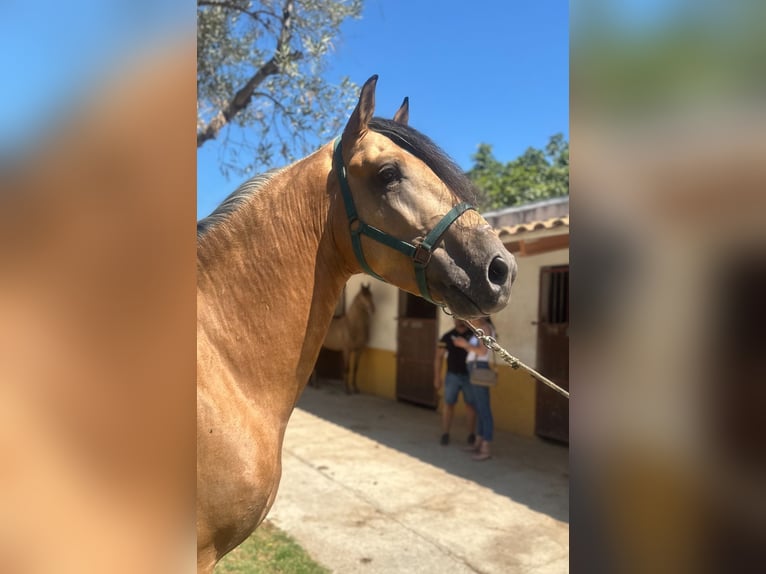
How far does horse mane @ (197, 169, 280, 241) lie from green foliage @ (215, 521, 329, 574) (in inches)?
98.4

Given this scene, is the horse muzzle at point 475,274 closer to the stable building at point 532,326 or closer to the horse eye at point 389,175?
the horse eye at point 389,175

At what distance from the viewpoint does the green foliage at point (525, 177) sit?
22094 millimetres

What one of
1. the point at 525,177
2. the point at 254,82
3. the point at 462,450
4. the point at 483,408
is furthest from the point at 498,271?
the point at 525,177

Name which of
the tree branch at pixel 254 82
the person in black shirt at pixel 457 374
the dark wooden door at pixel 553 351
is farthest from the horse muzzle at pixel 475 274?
the dark wooden door at pixel 553 351

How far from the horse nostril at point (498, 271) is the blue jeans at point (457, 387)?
4668 millimetres

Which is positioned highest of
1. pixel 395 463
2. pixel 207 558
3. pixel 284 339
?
pixel 284 339

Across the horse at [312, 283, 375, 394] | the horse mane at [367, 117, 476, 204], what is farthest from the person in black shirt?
the horse mane at [367, 117, 476, 204]

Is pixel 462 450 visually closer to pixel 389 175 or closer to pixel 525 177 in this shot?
pixel 389 175

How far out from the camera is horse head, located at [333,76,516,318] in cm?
166

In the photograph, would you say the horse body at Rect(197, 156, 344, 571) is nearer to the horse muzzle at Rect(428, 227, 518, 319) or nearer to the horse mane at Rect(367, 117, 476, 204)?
the horse mane at Rect(367, 117, 476, 204)
